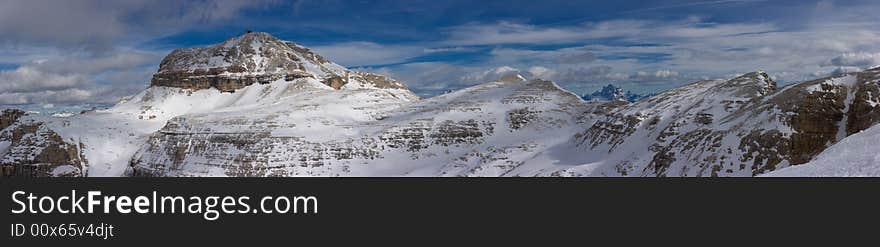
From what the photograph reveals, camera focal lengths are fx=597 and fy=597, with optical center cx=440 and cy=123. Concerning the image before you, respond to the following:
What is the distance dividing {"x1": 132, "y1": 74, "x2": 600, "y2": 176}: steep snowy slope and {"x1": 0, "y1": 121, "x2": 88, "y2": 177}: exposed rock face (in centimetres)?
1332

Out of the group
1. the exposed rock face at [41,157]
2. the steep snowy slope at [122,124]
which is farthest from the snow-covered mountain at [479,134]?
the steep snowy slope at [122,124]

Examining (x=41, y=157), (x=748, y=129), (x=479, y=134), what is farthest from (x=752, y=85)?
(x=41, y=157)

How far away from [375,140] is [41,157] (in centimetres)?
6703

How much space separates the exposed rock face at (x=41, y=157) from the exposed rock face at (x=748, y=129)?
10367cm

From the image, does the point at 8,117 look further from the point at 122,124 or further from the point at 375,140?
the point at 375,140

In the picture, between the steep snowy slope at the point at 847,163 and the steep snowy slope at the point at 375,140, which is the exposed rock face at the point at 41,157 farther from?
the steep snowy slope at the point at 847,163

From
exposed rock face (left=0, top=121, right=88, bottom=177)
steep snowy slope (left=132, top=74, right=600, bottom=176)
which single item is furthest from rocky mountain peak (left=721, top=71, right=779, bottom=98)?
exposed rock face (left=0, top=121, right=88, bottom=177)

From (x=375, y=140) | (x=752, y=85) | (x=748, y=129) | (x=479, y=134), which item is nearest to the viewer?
(x=748, y=129)

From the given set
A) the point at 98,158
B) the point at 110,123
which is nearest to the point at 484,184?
the point at 98,158

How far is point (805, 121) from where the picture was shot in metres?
63.7

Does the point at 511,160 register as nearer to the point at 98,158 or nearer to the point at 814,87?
the point at 814,87

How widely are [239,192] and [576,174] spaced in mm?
59348

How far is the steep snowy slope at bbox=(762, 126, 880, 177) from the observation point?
26109 mm

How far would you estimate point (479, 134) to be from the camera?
116 m
